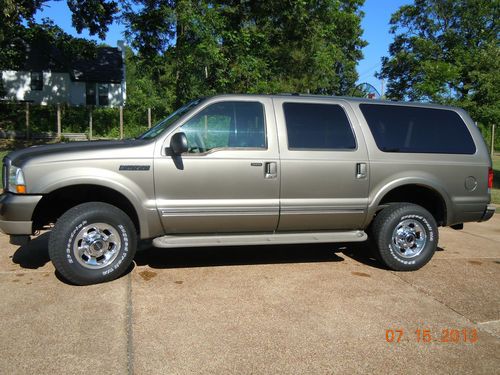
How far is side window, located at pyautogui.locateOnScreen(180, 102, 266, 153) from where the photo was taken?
471cm

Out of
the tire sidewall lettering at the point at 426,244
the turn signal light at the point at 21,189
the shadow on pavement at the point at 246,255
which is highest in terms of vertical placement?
the turn signal light at the point at 21,189

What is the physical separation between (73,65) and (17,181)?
1328 inches

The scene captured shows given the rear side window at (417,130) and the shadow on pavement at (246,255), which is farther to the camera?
the shadow on pavement at (246,255)

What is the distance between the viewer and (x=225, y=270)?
5.14 meters

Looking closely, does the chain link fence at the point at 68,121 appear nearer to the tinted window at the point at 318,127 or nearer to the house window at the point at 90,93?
the tinted window at the point at 318,127

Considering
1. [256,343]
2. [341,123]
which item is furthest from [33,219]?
[341,123]

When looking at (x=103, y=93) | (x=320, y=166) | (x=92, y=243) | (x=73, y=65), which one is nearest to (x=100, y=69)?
(x=103, y=93)

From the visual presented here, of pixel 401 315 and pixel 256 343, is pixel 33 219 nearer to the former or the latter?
pixel 256 343

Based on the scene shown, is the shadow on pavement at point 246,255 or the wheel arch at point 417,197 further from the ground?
the wheel arch at point 417,197

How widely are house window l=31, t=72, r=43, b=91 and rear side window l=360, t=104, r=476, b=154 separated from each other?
3455cm

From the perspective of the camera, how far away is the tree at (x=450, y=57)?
54.4 feet

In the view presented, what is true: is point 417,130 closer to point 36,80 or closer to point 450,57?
point 450,57

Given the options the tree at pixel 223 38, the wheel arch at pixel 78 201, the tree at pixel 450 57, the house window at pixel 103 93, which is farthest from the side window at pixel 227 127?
the house window at pixel 103 93

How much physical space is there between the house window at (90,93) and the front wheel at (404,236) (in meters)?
33.3
